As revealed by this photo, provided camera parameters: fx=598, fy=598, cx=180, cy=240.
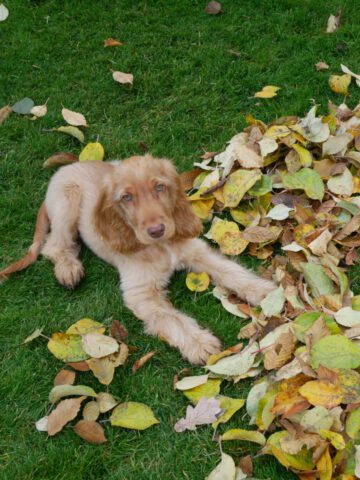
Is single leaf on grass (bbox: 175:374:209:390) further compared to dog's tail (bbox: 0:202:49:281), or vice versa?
dog's tail (bbox: 0:202:49:281)

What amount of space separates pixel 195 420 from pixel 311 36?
4331 millimetres

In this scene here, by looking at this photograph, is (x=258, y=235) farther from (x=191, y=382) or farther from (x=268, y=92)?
(x=268, y=92)

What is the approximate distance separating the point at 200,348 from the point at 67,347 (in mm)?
817

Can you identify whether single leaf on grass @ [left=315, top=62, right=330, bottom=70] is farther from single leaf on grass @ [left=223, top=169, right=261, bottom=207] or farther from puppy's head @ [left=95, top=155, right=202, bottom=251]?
puppy's head @ [left=95, top=155, right=202, bottom=251]

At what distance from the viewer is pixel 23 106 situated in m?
5.73

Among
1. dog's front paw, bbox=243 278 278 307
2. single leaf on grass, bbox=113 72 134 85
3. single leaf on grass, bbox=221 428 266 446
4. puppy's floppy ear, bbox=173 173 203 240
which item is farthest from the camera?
single leaf on grass, bbox=113 72 134 85

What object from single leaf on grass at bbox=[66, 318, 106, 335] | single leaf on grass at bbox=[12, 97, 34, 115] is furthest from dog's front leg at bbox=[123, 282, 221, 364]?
single leaf on grass at bbox=[12, 97, 34, 115]

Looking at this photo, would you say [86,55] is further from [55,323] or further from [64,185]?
[55,323]

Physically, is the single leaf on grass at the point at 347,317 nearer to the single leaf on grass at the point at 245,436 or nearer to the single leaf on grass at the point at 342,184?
the single leaf on grass at the point at 245,436

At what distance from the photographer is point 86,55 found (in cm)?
628

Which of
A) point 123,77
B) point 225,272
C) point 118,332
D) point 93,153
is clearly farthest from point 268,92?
point 118,332

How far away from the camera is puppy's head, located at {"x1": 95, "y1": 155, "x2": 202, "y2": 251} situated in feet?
11.9

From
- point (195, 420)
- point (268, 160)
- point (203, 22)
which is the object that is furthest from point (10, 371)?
point (203, 22)

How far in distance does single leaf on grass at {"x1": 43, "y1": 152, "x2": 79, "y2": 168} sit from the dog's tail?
22.9 inches
